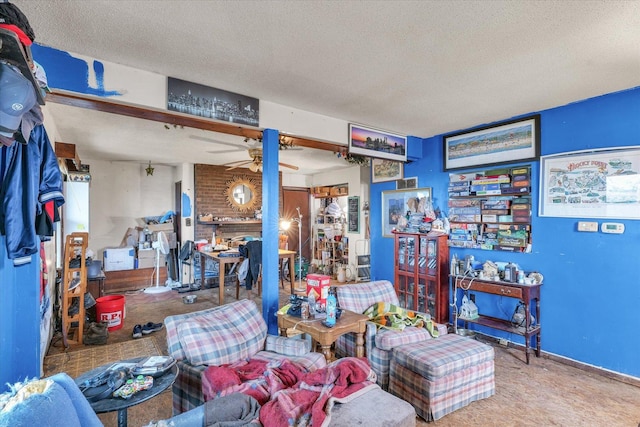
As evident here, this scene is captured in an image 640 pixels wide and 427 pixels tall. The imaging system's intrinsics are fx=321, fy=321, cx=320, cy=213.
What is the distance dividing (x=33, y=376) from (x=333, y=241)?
19.0 ft

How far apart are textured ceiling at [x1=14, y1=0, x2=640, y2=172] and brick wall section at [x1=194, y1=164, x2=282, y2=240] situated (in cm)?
404

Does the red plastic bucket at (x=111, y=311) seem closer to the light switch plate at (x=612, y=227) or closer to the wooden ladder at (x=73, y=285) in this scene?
the wooden ladder at (x=73, y=285)

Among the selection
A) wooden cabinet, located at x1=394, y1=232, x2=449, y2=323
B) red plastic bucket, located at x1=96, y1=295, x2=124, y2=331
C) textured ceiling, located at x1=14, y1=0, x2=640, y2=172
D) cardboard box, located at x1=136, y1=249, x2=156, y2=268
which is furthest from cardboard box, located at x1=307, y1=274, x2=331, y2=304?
cardboard box, located at x1=136, y1=249, x2=156, y2=268

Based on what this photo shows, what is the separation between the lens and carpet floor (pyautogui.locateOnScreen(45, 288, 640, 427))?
7.36ft

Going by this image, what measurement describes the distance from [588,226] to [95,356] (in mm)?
4918

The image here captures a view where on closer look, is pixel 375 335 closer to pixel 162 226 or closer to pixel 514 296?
pixel 514 296

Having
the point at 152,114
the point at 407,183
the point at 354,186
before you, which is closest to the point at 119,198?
the point at 152,114

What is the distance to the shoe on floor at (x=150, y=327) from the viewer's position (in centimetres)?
383

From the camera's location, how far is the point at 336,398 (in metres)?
1.70

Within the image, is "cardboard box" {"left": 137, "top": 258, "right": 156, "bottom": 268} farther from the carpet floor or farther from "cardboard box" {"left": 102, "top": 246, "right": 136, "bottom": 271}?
the carpet floor

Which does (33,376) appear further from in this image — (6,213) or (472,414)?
(472,414)

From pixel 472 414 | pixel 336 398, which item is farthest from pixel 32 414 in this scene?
pixel 472 414

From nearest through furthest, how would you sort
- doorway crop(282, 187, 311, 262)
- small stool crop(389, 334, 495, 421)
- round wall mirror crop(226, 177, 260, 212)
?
small stool crop(389, 334, 495, 421) → round wall mirror crop(226, 177, 260, 212) → doorway crop(282, 187, 311, 262)

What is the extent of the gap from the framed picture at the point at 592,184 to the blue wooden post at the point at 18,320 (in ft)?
13.7
